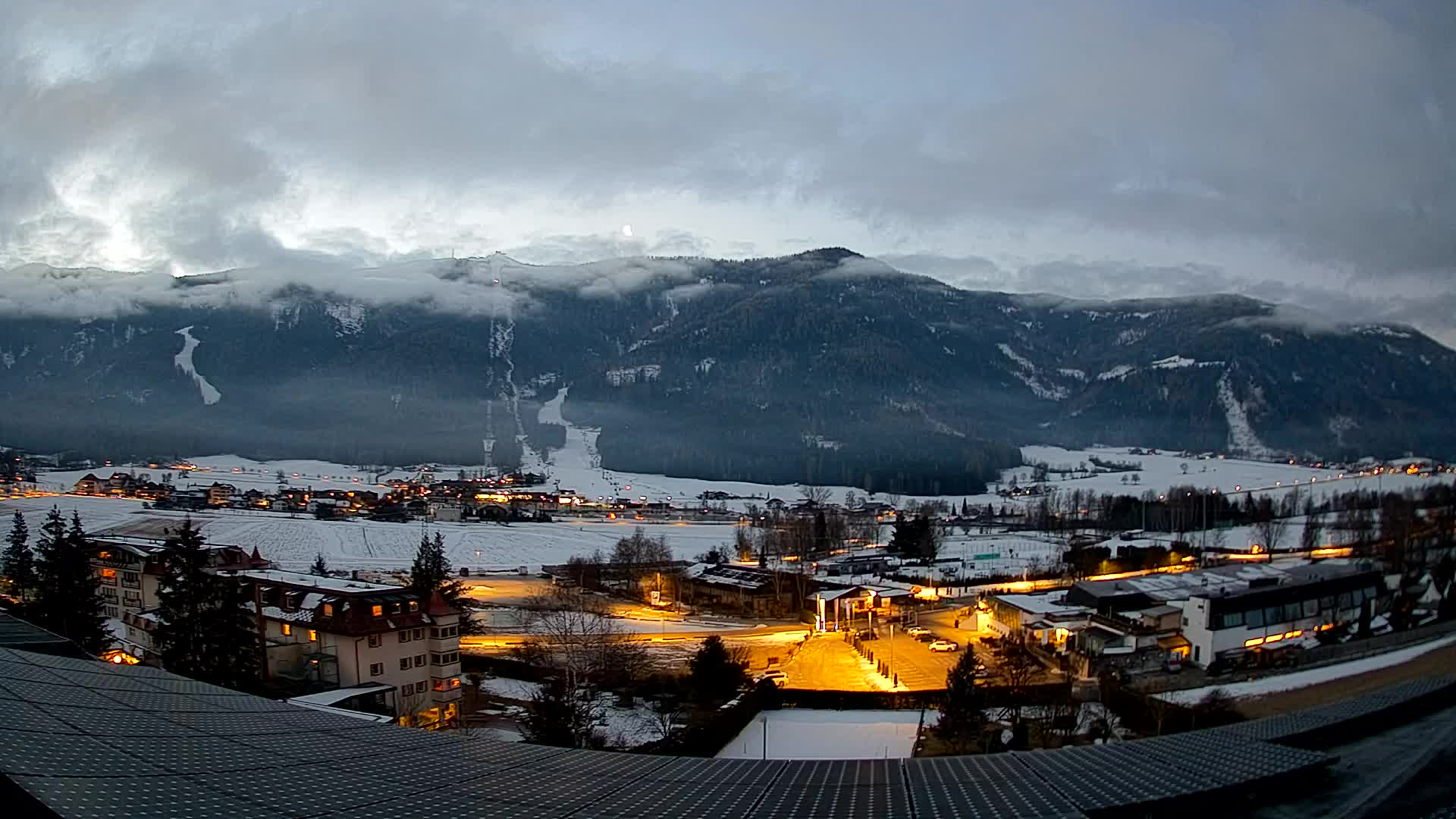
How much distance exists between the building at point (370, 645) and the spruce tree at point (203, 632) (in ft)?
4.91

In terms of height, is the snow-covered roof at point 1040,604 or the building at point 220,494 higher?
the building at point 220,494

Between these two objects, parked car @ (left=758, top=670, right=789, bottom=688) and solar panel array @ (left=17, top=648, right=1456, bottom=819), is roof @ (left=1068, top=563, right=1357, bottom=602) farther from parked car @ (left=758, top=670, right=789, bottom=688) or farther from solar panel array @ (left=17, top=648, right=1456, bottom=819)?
solar panel array @ (left=17, top=648, right=1456, bottom=819)

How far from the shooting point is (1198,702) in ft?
48.9

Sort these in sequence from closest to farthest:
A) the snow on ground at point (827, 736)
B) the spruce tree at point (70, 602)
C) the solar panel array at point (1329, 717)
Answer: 1. the solar panel array at point (1329, 717)
2. the snow on ground at point (827, 736)
3. the spruce tree at point (70, 602)

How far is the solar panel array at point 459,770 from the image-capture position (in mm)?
5672

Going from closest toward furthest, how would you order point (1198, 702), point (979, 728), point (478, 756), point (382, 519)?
point (478, 756), point (979, 728), point (1198, 702), point (382, 519)

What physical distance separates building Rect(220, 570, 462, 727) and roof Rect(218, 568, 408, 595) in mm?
57

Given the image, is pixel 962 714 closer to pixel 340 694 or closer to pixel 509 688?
pixel 509 688

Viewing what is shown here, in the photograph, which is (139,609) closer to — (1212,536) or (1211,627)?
(1211,627)

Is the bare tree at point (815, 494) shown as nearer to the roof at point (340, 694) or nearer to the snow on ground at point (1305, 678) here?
the snow on ground at point (1305, 678)

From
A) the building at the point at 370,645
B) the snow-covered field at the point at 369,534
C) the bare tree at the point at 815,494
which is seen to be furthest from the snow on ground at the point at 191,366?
the building at the point at 370,645

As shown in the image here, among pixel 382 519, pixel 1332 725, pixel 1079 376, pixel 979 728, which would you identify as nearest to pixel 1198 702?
pixel 979 728

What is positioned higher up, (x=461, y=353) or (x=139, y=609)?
(x=461, y=353)

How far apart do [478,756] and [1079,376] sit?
182 metres
